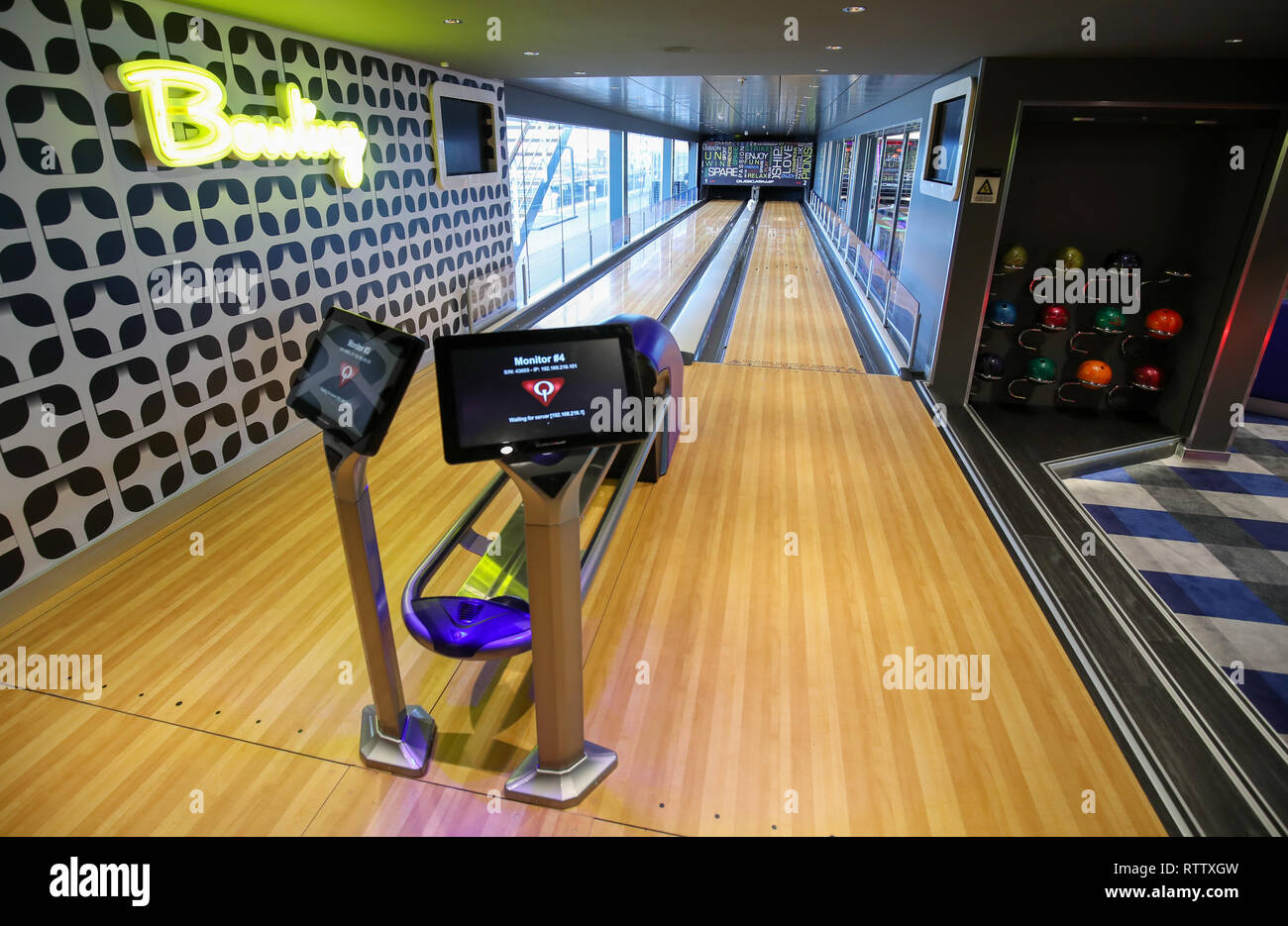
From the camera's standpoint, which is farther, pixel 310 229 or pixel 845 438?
pixel 845 438

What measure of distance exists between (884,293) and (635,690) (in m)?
5.83

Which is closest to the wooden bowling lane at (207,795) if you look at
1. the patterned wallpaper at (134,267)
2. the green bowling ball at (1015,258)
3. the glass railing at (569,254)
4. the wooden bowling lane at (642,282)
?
the patterned wallpaper at (134,267)

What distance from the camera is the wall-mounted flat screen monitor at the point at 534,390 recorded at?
1.41 metres

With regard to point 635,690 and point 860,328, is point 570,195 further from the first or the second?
point 635,690

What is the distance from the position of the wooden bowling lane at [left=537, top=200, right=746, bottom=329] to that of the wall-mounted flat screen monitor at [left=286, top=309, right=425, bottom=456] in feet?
16.2

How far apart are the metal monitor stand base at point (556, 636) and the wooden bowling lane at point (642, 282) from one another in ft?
16.5

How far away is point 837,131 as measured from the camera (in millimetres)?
15430

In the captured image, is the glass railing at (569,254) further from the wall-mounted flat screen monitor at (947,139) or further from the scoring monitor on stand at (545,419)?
the scoring monitor on stand at (545,419)

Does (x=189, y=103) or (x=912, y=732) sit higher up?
(x=189, y=103)

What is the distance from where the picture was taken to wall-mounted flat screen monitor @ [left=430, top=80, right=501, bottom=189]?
5.55 metres
